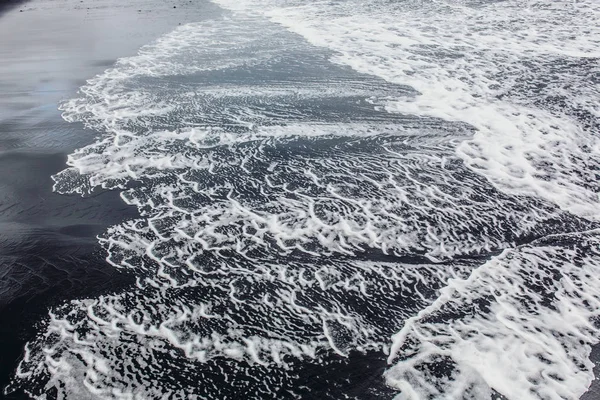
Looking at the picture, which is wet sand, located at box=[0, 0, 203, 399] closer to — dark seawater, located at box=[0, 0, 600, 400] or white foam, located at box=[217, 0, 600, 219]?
dark seawater, located at box=[0, 0, 600, 400]

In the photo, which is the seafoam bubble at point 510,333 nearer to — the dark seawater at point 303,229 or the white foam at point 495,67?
the dark seawater at point 303,229

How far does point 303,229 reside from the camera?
4.59 m

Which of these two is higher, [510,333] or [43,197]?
[43,197]

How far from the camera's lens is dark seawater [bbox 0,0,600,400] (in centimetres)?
320

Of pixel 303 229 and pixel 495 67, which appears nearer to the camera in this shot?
pixel 303 229

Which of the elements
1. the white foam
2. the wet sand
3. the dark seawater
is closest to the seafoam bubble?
the dark seawater

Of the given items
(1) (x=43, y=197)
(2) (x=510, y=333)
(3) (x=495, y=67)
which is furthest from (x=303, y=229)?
(3) (x=495, y=67)

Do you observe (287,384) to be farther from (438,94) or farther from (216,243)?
(438,94)

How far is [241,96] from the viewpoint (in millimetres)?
8000

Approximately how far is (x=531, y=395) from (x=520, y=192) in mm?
2740

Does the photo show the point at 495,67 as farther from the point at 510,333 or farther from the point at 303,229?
the point at 510,333

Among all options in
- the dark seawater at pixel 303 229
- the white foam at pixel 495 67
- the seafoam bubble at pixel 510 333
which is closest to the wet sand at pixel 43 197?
the dark seawater at pixel 303 229

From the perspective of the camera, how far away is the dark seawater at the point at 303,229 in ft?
10.5

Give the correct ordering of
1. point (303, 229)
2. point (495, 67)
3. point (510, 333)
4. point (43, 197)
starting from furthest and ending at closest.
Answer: point (495, 67)
point (43, 197)
point (303, 229)
point (510, 333)
